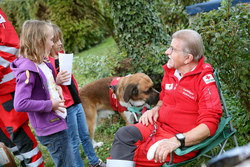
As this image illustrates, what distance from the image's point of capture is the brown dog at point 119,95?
11.7ft

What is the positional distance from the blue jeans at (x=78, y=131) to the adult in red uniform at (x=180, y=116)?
87 centimetres

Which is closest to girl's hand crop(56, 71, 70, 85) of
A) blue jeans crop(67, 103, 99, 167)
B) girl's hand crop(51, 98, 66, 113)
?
girl's hand crop(51, 98, 66, 113)

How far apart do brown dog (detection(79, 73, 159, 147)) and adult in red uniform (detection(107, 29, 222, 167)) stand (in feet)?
3.22

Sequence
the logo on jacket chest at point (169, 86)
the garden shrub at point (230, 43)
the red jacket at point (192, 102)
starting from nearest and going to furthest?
the red jacket at point (192, 102), the garden shrub at point (230, 43), the logo on jacket chest at point (169, 86)

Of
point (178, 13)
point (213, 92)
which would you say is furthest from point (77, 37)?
point (213, 92)

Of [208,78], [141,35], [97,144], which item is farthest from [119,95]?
[208,78]

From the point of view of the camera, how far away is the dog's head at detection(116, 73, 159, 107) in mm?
3523

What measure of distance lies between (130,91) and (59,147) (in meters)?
1.45

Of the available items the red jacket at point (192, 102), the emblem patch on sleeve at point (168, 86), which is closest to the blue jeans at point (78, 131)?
the red jacket at point (192, 102)

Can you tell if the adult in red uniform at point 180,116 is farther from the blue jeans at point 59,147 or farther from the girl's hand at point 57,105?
the girl's hand at point 57,105

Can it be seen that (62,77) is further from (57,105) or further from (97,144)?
(97,144)

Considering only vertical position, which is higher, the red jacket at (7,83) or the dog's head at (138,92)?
the red jacket at (7,83)

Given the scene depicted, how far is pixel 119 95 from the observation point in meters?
3.75

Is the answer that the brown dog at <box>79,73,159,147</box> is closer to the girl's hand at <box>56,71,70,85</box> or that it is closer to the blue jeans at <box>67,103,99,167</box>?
the blue jeans at <box>67,103,99,167</box>
